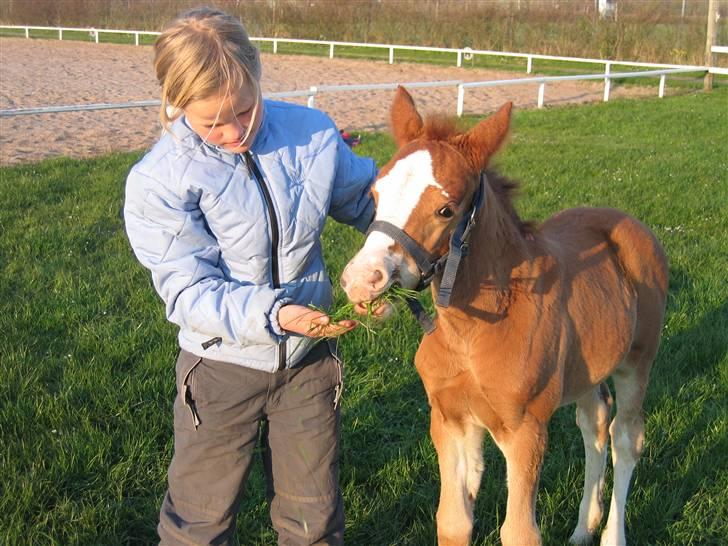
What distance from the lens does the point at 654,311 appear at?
3473 mm

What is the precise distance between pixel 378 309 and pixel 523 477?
90 centimetres

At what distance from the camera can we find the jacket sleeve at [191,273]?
223 centimetres

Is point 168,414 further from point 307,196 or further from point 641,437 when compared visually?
point 641,437

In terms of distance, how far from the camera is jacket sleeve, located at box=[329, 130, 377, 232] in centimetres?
264

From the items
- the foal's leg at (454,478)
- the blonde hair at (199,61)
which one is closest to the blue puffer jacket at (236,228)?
the blonde hair at (199,61)

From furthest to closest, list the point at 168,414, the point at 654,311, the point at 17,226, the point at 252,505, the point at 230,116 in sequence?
the point at 17,226, the point at 168,414, the point at 654,311, the point at 252,505, the point at 230,116

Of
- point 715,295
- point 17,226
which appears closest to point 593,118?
point 715,295

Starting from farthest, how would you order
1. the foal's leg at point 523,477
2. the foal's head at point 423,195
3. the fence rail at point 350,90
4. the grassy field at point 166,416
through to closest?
the fence rail at point 350,90, the grassy field at point 166,416, the foal's leg at point 523,477, the foal's head at point 423,195

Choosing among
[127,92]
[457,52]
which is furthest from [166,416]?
[457,52]

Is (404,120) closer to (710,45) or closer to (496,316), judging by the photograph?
(496,316)

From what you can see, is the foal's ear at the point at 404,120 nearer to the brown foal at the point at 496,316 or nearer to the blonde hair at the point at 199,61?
the brown foal at the point at 496,316

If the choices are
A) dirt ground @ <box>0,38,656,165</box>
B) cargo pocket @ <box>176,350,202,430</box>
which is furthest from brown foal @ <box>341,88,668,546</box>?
dirt ground @ <box>0,38,656,165</box>

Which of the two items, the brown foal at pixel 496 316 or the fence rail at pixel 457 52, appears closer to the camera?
the brown foal at pixel 496 316

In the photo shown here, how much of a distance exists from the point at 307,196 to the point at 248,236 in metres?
0.23
